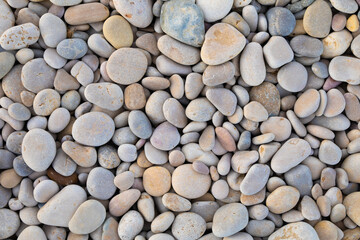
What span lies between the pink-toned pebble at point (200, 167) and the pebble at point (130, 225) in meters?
0.19

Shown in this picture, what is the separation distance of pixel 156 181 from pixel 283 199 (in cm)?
33

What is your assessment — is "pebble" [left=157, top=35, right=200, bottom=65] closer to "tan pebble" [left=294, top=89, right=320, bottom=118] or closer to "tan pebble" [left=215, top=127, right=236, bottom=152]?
"tan pebble" [left=215, top=127, right=236, bottom=152]

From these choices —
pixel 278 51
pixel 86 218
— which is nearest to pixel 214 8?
pixel 278 51

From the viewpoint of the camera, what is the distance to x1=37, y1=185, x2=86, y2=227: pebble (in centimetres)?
88

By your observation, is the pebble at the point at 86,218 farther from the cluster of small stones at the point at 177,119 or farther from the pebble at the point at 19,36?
the pebble at the point at 19,36

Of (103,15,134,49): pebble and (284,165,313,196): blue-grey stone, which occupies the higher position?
(103,15,134,49): pebble

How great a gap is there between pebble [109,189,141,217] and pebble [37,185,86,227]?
0.08 meters

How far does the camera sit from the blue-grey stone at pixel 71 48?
910mm

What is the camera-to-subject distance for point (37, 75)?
3.03 ft

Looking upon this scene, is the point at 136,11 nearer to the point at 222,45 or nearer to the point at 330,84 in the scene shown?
the point at 222,45

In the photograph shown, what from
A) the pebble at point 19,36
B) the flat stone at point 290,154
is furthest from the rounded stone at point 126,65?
the flat stone at point 290,154

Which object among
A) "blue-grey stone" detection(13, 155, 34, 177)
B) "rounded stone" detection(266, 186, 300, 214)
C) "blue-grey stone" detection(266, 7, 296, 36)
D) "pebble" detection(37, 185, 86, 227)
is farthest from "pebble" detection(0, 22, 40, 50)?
"rounded stone" detection(266, 186, 300, 214)

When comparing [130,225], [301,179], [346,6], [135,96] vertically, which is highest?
[346,6]

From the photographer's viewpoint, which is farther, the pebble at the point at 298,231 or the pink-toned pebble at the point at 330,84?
the pink-toned pebble at the point at 330,84
